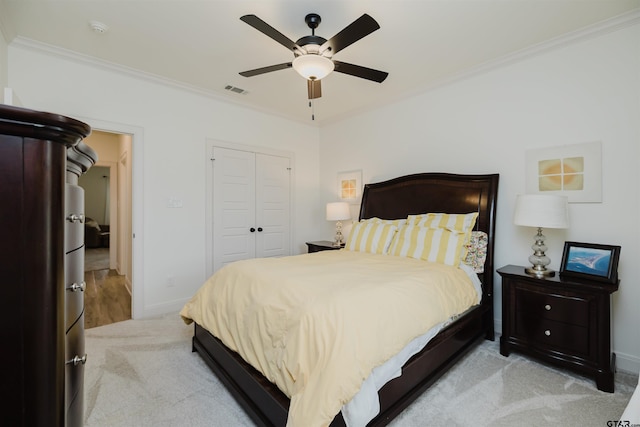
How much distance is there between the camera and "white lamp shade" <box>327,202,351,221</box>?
4195 mm

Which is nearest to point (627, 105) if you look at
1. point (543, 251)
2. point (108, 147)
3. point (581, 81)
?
point (581, 81)

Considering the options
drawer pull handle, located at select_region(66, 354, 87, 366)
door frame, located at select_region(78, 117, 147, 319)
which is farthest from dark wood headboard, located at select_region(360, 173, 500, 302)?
drawer pull handle, located at select_region(66, 354, 87, 366)

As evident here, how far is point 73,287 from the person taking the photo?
0.95 m

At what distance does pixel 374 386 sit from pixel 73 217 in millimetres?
1477

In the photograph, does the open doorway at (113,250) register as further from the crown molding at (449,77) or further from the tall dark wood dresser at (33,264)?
the tall dark wood dresser at (33,264)

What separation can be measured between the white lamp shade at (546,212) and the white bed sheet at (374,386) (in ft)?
4.01

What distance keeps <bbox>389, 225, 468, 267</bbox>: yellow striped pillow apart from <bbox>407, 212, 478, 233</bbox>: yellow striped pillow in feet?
0.31

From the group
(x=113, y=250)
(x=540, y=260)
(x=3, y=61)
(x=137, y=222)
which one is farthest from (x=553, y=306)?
(x=113, y=250)

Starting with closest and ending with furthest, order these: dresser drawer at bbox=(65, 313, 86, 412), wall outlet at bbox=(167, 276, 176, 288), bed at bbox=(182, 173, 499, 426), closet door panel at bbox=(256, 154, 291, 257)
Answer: dresser drawer at bbox=(65, 313, 86, 412) < bed at bbox=(182, 173, 499, 426) < wall outlet at bbox=(167, 276, 176, 288) < closet door panel at bbox=(256, 154, 291, 257)

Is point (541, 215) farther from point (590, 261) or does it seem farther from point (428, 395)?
point (428, 395)

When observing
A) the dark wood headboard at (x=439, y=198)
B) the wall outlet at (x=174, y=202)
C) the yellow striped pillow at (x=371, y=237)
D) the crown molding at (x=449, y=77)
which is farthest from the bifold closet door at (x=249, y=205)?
the yellow striped pillow at (x=371, y=237)

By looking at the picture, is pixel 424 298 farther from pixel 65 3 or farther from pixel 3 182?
pixel 65 3

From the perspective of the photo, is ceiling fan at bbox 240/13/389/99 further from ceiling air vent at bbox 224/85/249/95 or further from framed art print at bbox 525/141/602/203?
framed art print at bbox 525/141/602/203

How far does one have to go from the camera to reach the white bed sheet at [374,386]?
4.48 ft
